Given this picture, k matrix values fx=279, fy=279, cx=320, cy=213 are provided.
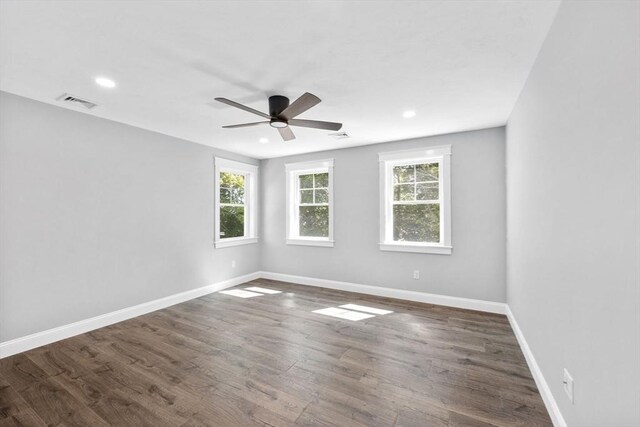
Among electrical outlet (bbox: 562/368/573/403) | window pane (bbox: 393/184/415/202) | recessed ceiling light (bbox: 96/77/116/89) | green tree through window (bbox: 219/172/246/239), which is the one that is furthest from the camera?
green tree through window (bbox: 219/172/246/239)

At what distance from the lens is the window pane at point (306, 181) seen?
5461 millimetres

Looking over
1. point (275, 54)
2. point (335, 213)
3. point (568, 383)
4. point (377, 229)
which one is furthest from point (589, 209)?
point (335, 213)

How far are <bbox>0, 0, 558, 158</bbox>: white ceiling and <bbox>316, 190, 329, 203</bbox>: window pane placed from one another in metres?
2.06

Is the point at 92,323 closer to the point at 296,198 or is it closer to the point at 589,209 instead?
the point at 296,198

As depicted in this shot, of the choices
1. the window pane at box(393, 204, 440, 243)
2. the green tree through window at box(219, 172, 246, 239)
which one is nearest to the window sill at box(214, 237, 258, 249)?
the green tree through window at box(219, 172, 246, 239)

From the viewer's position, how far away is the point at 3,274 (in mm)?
2678

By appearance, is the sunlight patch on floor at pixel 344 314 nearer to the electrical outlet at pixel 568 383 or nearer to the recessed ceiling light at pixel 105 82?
the electrical outlet at pixel 568 383

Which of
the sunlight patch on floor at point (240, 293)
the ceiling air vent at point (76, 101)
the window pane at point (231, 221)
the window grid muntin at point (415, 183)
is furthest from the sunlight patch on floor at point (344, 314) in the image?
the ceiling air vent at point (76, 101)

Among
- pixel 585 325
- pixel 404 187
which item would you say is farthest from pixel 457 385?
pixel 404 187

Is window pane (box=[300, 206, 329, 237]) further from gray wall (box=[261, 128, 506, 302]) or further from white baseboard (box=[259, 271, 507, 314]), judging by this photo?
white baseboard (box=[259, 271, 507, 314])

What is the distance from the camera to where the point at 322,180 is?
5.31 meters

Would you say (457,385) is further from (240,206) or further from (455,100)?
(240,206)

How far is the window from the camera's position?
4160mm

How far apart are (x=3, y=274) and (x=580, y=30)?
4.74 m
